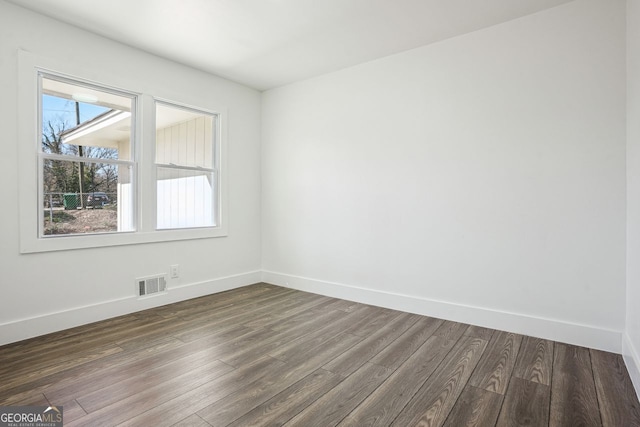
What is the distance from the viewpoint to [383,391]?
1.94 m

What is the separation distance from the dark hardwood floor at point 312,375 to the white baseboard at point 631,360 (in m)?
0.06

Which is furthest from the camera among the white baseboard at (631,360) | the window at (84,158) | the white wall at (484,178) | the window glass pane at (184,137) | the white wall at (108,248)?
the window glass pane at (184,137)

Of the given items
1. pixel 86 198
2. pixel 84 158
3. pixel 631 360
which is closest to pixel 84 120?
pixel 84 158

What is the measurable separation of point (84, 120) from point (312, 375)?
3.07m

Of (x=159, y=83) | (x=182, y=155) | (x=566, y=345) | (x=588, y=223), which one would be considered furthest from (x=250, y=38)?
(x=566, y=345)

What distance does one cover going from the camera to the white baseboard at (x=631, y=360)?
6.30 feet

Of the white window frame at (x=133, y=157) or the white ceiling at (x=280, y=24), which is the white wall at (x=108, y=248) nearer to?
the white window frame at (x=133, y=157)

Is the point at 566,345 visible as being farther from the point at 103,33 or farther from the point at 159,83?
the point at 103,33

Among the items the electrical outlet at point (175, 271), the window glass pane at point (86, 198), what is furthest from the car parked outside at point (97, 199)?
the electrical outlet at point (175, 271)

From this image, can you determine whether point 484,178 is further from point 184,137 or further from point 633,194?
point 184,137

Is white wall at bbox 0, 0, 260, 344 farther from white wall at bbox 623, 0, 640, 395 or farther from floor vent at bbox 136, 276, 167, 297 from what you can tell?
white wall at bbox 623, 0, 640, 395

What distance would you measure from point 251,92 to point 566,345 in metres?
4.46

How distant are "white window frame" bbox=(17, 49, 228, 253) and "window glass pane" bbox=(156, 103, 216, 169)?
0.34 ft

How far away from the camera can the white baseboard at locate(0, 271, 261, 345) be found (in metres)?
2.65
